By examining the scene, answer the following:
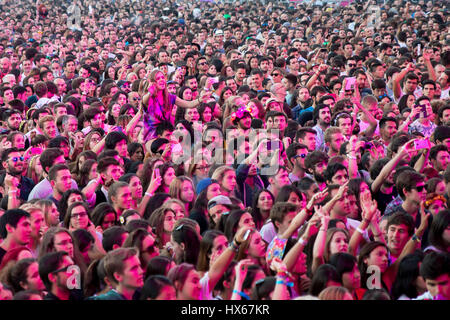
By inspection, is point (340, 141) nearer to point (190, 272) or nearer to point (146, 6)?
point (190, 272)

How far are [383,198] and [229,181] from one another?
4.98 feet

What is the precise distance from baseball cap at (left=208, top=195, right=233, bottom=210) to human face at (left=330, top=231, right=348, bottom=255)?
1.16 meters

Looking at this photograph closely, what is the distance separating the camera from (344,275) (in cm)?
518

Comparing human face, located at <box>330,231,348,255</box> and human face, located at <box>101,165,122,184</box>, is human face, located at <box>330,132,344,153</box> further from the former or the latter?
human face, located at <box>330,231,348,255</box>

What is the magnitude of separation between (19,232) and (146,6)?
82.9 ft

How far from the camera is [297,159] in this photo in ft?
26.6

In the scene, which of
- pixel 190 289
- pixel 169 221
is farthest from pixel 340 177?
pixel 190 289

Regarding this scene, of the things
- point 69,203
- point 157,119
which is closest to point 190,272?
point 69,203

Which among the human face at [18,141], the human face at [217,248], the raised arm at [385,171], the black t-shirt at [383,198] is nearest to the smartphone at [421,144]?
the raised arm at [385,171]

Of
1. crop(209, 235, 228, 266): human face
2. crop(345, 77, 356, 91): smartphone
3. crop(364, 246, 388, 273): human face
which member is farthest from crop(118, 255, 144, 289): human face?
crop(345, 77, 356, 91): smartphone

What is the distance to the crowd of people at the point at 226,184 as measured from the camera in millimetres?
5152
